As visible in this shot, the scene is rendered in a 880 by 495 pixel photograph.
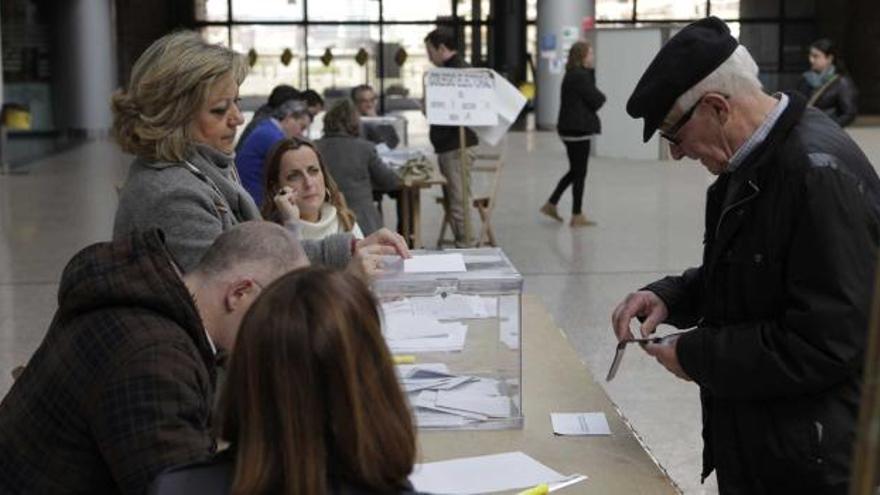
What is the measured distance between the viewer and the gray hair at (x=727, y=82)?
253cm

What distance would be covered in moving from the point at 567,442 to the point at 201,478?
1.37 m

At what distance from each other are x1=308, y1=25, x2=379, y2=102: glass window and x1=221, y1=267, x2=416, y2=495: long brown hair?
2770 cm

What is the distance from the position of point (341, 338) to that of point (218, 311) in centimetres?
72

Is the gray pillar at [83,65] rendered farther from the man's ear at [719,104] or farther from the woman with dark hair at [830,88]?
the man's ear at [719,104]

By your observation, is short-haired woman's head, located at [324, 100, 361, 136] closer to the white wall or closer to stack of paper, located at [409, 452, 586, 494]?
stack of paper, located at [409, 452, 586, 494]

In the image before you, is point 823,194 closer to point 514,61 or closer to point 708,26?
point 708,26

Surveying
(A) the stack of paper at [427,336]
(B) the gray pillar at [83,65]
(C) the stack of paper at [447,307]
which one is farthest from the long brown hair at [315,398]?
(B) the gray pillar at [83,65]

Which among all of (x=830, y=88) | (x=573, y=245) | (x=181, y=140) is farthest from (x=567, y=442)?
(x=830, y=88)

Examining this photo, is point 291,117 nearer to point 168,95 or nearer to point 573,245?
point 573,245

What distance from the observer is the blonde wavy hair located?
125 inches

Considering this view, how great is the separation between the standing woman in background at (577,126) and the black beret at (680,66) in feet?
30.3

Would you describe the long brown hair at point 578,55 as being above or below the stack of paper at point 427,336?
above

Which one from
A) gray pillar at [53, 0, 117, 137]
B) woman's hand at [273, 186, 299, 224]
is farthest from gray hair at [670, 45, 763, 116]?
gray pillar at [53, 0, 117, 137]

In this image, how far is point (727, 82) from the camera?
2.54 m
